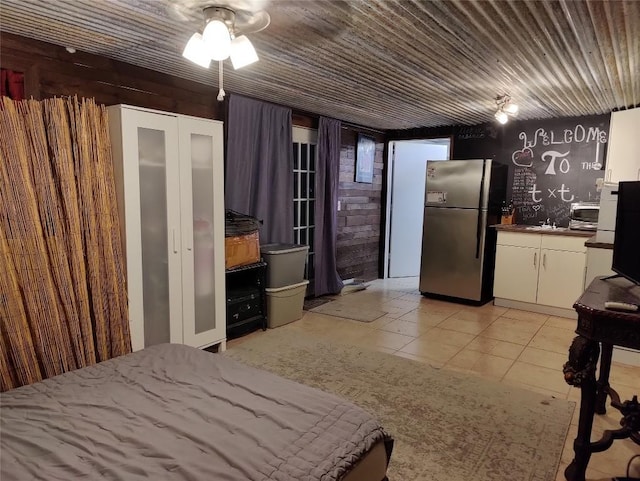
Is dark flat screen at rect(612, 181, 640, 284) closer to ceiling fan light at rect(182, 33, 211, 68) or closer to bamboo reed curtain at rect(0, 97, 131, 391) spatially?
ceiling fan light at rect(182, 33, 211, 68)

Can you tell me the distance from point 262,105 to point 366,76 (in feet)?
4.34

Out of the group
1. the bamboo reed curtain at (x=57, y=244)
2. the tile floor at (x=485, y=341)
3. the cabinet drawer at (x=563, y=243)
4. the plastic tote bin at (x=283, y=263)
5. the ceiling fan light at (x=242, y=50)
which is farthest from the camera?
the cabinet drawer at (x=563, y=243)

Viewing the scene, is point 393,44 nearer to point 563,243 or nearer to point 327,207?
point 327,207

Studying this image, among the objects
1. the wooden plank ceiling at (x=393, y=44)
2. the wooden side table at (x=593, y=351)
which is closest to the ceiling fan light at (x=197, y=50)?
the wooden plank ceiling at (x=393, y=44)

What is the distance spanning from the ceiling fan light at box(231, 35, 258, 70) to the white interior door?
432 centimetres

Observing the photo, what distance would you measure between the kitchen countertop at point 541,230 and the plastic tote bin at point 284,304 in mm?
2430

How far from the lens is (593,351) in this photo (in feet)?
6.39

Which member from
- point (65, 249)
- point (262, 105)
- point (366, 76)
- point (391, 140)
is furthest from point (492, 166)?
point (65, 249)

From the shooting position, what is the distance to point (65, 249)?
2592 mm

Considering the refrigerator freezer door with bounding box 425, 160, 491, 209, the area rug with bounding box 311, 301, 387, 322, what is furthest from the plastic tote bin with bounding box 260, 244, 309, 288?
the refrigerator freezer door with bounding box 425, 160, 491, 209

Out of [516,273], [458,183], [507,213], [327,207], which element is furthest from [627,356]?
[327,207]

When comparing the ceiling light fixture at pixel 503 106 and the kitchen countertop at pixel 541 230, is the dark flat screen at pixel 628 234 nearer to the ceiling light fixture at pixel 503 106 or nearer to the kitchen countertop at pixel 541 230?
the ceiling light fixture at pixel 503 106

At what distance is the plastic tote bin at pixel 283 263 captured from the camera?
164 inches

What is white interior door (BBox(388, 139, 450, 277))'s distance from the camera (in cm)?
640
